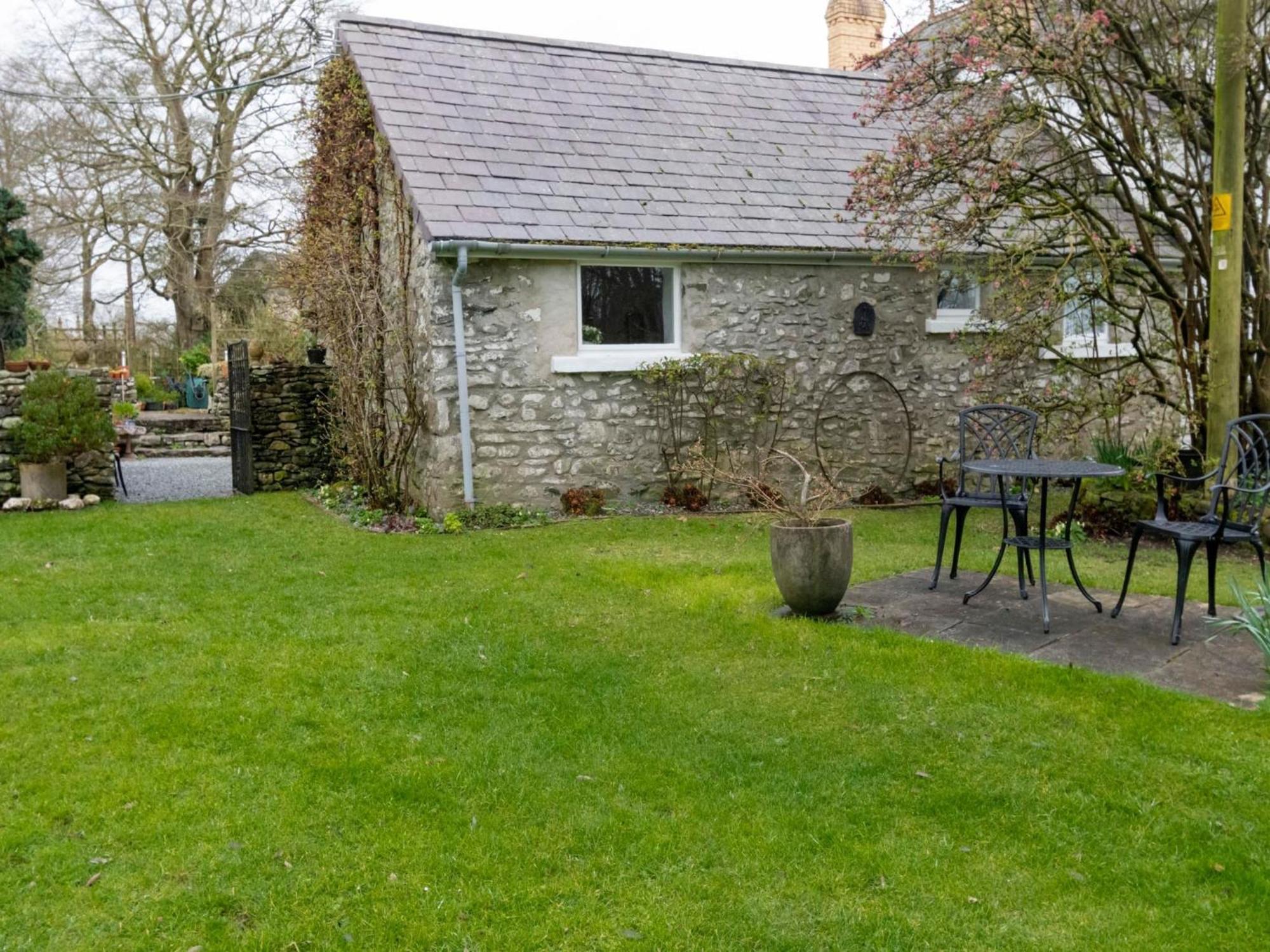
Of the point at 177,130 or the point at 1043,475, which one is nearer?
the point at 1043,475

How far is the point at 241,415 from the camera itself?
1175 cm

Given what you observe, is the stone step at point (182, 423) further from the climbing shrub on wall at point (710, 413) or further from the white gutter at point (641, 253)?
the climbing shrub on wall at point (710, 413)

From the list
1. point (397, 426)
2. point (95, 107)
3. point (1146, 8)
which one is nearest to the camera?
point (1146, 8)

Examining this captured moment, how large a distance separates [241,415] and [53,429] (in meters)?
2.09

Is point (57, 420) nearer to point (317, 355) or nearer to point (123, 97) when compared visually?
point (317, 355)

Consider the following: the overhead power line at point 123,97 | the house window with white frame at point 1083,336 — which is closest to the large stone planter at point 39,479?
the house window with white frame at point 1083,336

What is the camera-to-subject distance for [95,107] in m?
21.4

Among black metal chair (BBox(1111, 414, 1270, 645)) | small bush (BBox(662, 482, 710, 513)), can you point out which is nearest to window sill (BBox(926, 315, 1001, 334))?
small bush (BBox(662, 482, 710, 513))

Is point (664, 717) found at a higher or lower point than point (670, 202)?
lower

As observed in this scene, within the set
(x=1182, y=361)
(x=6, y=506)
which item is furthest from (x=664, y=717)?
(x=6, y=506)

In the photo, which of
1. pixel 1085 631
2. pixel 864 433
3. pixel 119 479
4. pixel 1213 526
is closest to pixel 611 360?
pixel 864 433

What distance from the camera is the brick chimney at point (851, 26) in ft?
58.2

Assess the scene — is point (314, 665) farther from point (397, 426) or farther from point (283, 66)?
point (283, 66)

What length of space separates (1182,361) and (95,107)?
2223cm
